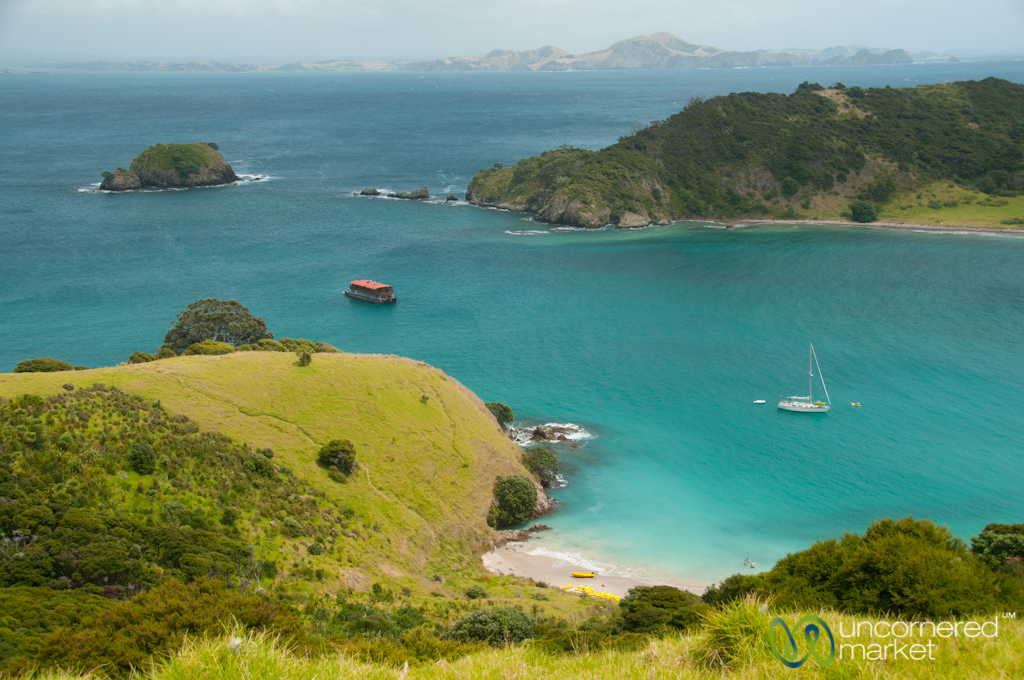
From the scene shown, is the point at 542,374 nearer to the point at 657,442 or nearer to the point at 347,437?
the point at 657,442

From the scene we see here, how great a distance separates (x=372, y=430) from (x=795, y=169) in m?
142

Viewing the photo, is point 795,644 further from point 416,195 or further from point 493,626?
point 416,195

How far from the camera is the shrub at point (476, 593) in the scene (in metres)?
40.5

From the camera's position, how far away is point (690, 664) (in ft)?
46.8

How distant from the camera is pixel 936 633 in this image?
1565cm

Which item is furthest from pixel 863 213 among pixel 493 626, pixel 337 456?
pixel 493 626

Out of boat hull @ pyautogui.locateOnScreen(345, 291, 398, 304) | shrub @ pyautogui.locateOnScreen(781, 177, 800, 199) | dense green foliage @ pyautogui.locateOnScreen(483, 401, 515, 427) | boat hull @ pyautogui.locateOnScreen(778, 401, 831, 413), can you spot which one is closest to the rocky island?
boat hull @ pyautogui.locateOnScreen(345, 291, 398, 304)

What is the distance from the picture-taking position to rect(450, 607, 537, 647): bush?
30.9 meters

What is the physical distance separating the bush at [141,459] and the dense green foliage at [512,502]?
24.5 meters

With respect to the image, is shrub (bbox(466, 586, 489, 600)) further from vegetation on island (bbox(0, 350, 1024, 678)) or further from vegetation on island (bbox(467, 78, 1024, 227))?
vegetation on island (bbox(467, 78, 1024, 227))

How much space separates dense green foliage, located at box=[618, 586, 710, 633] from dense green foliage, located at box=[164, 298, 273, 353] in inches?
2148

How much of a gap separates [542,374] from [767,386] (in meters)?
26.1

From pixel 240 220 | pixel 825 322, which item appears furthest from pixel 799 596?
pixel 240 220

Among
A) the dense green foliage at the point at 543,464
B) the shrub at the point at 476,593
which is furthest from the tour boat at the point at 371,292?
the shrub at the point at 476,593
